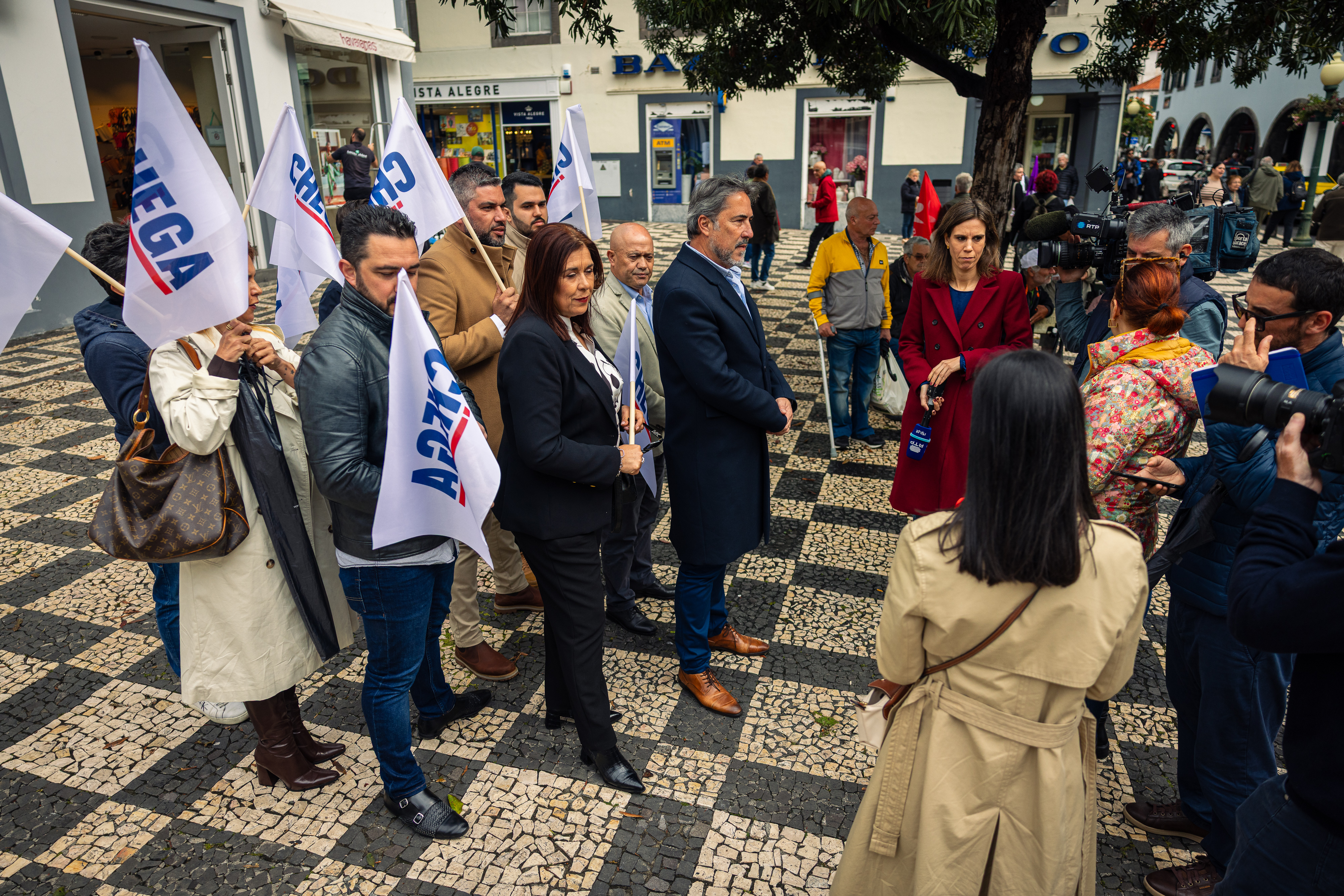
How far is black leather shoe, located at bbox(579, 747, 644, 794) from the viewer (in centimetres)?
288

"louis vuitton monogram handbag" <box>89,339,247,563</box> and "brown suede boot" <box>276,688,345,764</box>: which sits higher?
"louis vuitton monogram handbag" <box>89,339,247,563</box>

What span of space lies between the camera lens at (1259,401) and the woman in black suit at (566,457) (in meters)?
1.65

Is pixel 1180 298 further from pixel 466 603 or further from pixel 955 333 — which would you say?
pixel 466 603

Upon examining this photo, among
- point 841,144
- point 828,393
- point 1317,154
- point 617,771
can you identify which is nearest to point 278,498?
point 617,771

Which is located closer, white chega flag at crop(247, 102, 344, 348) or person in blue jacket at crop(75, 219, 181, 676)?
person in blue jacket at crop(75, 219, 181, 676)

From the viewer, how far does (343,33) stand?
1316 centimetres

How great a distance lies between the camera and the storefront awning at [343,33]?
40.2 feet

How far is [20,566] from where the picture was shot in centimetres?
438

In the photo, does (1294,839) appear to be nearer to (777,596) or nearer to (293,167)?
(777,596)

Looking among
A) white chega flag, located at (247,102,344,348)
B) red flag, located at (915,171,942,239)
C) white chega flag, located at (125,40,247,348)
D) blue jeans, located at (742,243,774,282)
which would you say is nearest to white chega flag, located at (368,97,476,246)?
white chega flag, located at (247,102,344,348)

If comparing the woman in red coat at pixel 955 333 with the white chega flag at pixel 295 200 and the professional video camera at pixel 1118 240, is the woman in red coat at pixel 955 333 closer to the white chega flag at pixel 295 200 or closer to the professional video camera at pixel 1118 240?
the professional video camera at pixel 1118 240

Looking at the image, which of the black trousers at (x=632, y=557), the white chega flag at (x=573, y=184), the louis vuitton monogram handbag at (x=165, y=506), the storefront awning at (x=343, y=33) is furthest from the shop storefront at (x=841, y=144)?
the louis vuitton monogram handbag at (x=165, y=506)

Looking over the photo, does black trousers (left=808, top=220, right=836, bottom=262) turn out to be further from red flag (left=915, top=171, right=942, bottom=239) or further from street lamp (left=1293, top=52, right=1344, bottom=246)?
street lamp (left=1293, top=52, right=1344, bottom=246)

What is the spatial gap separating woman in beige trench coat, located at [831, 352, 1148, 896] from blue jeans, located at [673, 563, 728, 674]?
1.43 meters
